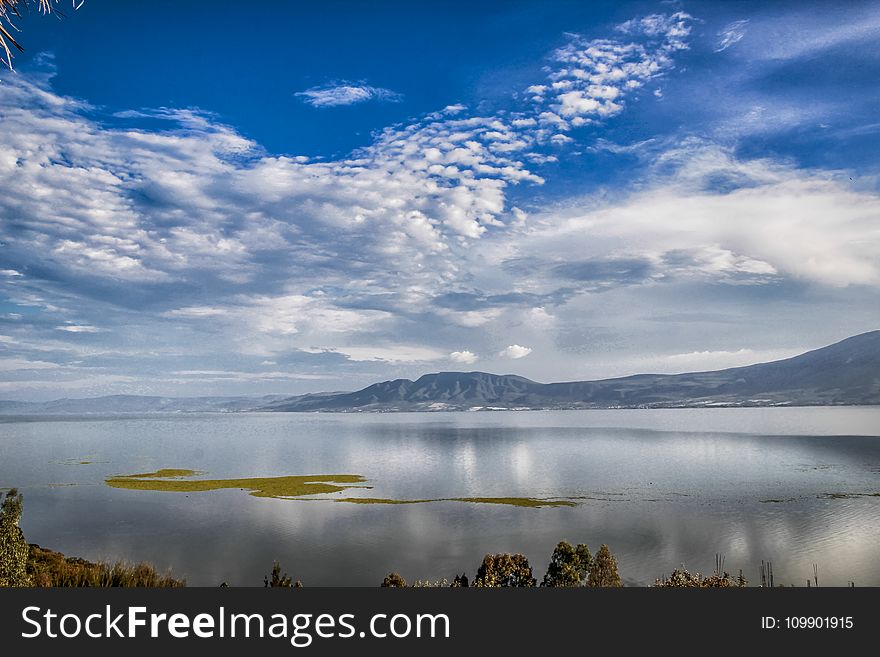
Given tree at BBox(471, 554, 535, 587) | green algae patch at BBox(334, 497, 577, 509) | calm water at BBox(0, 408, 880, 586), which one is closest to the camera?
tree at BBox(471, 554, 535, 587)

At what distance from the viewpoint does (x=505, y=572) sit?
40.2m

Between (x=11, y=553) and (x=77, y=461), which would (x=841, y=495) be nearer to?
(x=11, y=553)

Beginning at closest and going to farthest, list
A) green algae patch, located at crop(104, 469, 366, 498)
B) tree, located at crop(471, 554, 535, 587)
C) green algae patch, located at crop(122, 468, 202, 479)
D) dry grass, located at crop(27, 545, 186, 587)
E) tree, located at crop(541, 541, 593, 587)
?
dry grass, located at crop(27, 545, 186, 587) → tree, located at crop(471, 554, 535, 587) → tree, located at crop(541, 541, 593, 587) → green algae patch, located at crop(104, 469, 366, 498) → green algae patch, located at crop(122, 468, 202, 479)

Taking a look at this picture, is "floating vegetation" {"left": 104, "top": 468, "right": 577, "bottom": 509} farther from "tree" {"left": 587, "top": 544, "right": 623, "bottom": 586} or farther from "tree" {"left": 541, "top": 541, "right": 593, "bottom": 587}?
"tree" {"left": 587, "top": 544, "right": 623, "bottom": 586}

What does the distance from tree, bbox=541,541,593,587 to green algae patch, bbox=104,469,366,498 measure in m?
46.3

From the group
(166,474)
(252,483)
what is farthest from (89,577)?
(166,474)

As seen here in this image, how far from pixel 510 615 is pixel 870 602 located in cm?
743

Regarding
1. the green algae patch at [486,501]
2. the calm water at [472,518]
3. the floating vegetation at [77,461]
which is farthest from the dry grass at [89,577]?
the floating vegetation at [77,461]

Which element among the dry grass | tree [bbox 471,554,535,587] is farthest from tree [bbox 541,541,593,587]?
the dry grass

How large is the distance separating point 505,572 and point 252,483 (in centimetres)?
6098

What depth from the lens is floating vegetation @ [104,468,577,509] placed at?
7644 cm

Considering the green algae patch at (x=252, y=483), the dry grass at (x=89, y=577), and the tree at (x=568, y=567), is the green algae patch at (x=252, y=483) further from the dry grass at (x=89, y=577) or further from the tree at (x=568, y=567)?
the tree at (x=568, y=567)

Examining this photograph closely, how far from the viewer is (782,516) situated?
219 ft

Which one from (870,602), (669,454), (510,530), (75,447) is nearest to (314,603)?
(870,602)
